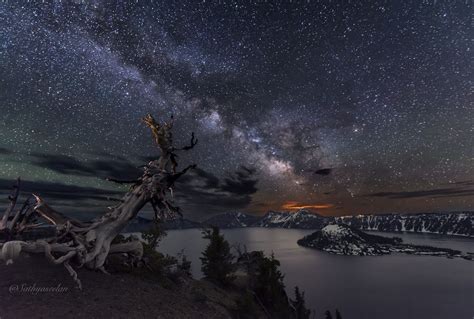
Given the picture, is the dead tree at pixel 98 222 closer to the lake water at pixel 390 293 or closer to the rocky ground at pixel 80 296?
the rocky ground at pixel 80 296

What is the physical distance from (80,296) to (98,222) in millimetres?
5430

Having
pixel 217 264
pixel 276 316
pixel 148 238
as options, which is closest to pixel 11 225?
pixel 148 238

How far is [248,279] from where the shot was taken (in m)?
42.2

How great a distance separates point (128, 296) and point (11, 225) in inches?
321

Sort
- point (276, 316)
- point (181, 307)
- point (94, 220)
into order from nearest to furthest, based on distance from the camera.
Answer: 1. point (181, 307)
2. point (94, 220)
3. point (276, 316)

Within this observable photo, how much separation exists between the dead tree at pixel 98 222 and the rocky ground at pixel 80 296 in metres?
0.73

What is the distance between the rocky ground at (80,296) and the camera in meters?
11.3

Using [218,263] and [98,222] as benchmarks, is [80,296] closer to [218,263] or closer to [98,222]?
[98,222]

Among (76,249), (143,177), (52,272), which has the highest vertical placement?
(143,177)

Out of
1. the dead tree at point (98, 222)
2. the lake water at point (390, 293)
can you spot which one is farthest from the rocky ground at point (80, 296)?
the lake water at point (390, 293)

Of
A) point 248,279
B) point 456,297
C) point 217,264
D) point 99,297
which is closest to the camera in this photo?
point 99,297

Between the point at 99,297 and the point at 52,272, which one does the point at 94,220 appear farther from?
the point at 99,297

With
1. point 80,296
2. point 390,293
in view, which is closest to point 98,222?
point 80,296

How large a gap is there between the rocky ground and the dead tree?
73 centimetres
